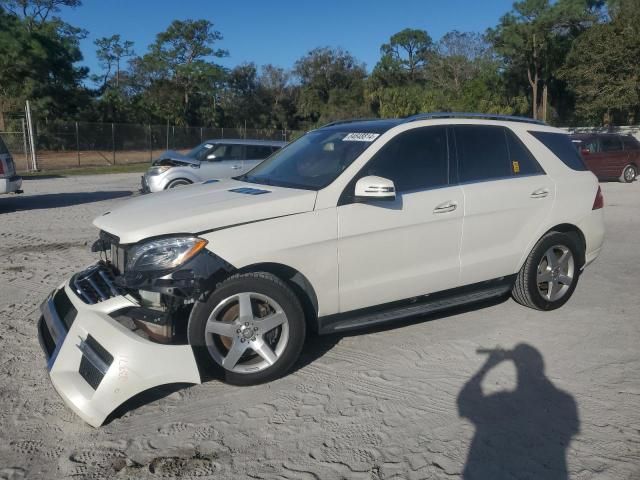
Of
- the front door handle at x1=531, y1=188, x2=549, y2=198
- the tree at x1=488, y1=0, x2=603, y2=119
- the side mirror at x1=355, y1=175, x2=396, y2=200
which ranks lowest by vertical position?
the front door handle at x1=531, y1=188, x2=549, y2=198

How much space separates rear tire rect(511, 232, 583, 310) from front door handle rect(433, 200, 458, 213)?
1.10m

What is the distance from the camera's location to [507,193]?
16.4 ft

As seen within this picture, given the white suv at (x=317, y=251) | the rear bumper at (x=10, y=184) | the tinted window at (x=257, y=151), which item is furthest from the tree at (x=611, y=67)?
the white suv at (x=317, y=251)

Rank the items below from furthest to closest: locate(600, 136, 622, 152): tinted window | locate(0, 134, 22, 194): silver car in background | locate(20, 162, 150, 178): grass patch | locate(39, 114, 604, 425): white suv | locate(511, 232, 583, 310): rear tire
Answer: locate(20, 162, 150, 178): grass patch → locate(600, 136, 622, 152): tinted window → locate(0, 134, 22, 194): silver car in background → locate(511, 232, 583, 310): rear tire → locate(39, 114, 604, 425): white suv

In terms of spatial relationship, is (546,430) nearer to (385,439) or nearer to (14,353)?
(385,439)

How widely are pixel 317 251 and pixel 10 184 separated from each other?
32.9 feet

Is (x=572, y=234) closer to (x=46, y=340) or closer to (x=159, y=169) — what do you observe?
(x=46, y=340)

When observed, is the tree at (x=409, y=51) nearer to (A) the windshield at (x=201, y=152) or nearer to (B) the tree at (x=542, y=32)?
(B) the tree at (x=542, y=32)

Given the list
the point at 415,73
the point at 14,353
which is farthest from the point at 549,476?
the point at 415,73

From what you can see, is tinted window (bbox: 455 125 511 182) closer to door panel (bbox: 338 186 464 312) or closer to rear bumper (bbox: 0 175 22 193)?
door panel (bbox: 338 186 464 312)

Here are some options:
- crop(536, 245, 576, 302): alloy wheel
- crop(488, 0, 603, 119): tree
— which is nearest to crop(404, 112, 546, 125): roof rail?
crop(536, 245, 576, 302): alloy wheel

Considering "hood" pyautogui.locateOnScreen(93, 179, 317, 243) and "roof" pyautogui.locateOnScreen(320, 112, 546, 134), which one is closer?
"hood" pyautogui.locateOnScreen(93, 179, 317, 243)

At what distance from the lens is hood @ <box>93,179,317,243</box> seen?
3.71 meters

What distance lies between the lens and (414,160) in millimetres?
4664
